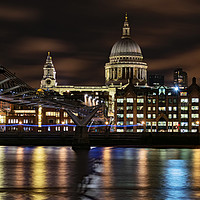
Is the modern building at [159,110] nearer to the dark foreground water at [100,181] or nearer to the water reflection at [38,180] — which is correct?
the dark foreground water at [100,181]

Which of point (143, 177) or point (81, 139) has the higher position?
point (81, 139)

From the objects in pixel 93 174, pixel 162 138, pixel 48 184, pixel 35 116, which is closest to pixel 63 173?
pixel 93 174

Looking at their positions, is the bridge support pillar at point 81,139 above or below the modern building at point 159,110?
below

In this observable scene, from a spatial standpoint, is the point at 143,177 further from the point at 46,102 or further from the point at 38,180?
the point at 46,102

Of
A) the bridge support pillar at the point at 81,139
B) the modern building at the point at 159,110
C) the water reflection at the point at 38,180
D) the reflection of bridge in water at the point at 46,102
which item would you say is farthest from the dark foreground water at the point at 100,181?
the modern building at the point at 159,110

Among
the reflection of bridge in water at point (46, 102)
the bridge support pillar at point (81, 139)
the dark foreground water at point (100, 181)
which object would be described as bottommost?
the dark foreground water at point (100, 181)

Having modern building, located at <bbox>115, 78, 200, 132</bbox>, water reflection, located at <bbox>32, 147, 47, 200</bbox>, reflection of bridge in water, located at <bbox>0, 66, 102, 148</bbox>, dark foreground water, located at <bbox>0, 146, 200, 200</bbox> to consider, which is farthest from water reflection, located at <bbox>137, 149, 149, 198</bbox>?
modern building, located at <bbox>115, 78, 200, 132</bbox>

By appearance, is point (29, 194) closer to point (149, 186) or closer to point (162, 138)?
point (149, 186)

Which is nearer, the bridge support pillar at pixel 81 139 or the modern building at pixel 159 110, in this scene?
the bridge support pillar at pixel 81 139

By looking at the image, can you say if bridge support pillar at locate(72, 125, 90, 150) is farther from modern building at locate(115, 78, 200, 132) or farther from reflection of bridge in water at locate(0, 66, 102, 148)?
modern building at locate(115, 78, 200, 132)

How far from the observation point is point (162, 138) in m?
112

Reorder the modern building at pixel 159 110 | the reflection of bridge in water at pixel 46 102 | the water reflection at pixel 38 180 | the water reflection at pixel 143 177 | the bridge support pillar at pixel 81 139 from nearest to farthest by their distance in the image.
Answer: the water reflection at pixel 38 180
the water reflection at pixel 143 177
the reflection of bridge in water at pixel 46 102
the bridge support pillar at pixel 81 139
the modern building at pixel 159 110

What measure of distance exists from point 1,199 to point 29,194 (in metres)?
2.12

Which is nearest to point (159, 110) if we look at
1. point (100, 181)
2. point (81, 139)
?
point (81, 139)
